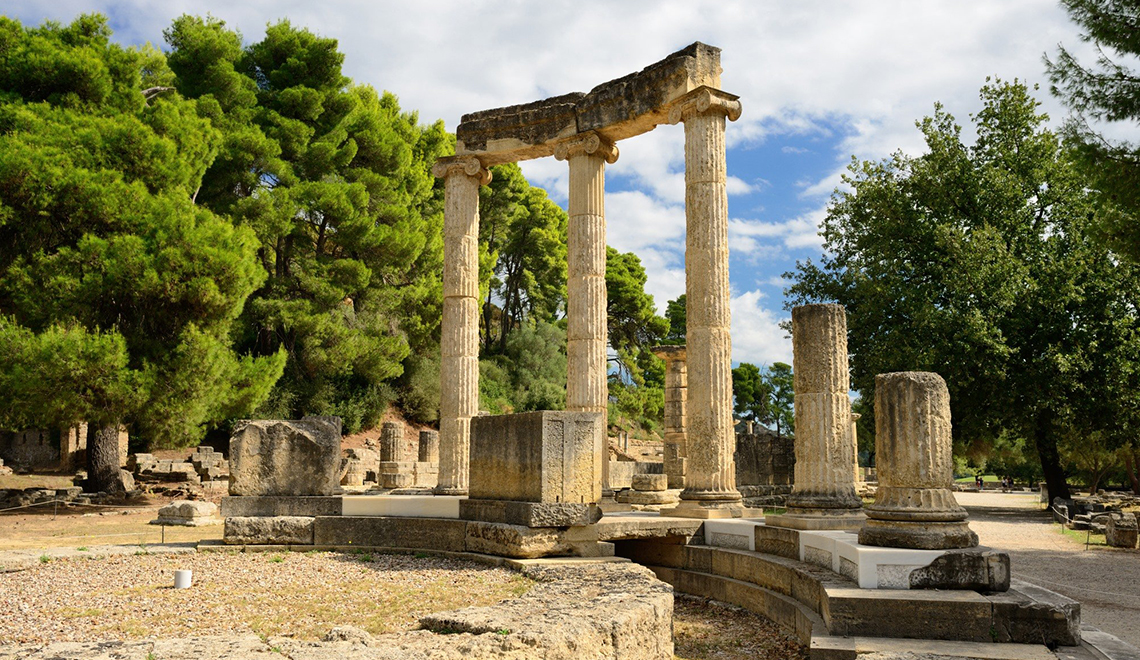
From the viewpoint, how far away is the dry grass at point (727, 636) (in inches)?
257

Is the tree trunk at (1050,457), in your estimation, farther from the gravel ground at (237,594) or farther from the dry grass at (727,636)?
the gravel ground at (237,594)

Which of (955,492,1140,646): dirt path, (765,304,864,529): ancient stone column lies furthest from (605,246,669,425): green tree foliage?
(765,304,864,529): ancient stone column

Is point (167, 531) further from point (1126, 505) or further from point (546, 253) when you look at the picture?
point (546, 253)

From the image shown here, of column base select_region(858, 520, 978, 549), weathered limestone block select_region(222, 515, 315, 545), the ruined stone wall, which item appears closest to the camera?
column base select_region(858, 520, 978, 549)

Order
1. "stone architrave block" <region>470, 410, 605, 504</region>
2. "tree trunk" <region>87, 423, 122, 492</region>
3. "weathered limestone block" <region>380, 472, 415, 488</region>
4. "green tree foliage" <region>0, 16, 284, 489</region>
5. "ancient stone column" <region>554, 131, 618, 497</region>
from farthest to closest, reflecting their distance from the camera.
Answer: "weathered limestone block" <region>380, 472, 415, 488</region>
"tree trunk" <region>87, 423, 122, 492</region>
"green tree foliage" <region>0, 16, 284, 489</region>
"ancient stone column" <region>554, 131, 618, 497</region>
"stone architrave block" <region>470, 410, 605, 504</region>

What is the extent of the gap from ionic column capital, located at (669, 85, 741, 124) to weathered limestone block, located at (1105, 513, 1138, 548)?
9388 millimetres

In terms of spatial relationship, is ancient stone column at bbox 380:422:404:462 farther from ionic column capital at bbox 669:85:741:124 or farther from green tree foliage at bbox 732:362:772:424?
green tree foliage at bbox 732:362:772:424

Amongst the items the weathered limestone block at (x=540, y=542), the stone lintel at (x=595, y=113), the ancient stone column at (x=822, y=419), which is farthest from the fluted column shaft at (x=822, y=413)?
the stone lintel at (x=595, y=113)

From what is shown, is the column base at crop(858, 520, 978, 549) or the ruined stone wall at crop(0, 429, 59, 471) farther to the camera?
the ruined stone wall at crop(0, 429, 59, 471)

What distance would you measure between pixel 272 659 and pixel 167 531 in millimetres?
10290

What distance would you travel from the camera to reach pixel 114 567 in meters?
8.25

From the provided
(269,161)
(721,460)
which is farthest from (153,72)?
(721,460)

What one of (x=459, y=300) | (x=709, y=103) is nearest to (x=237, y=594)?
(x=459, y=300)

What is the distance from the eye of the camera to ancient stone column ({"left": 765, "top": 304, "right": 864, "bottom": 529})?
8625 millimetres
